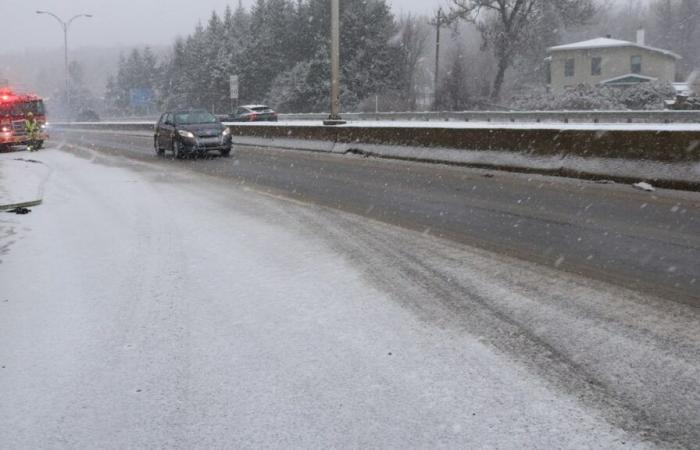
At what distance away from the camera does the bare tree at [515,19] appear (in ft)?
174

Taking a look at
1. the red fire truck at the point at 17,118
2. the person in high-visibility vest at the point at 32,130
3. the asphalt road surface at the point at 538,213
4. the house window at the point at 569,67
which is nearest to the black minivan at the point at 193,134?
the asphalt road surface at the point at 538,213

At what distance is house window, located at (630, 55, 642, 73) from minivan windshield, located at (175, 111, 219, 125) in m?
47.8

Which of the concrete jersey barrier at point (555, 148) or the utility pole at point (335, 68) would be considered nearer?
the concrete jersey barrier at point (555, 148)

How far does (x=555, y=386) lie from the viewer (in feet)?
11.1

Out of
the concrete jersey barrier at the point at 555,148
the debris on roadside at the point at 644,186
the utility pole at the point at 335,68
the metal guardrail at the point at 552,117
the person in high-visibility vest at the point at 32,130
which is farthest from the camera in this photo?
the person in high-visibility vest at the point at 32,130

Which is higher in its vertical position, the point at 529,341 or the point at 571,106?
the point at 571,106

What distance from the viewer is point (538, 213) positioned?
8.80m

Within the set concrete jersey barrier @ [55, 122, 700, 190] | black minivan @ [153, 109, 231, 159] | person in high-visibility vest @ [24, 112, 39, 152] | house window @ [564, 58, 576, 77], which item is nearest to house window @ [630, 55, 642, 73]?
house window @ [564, 58, 576, 77]

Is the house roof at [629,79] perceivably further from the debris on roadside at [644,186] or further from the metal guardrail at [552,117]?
the debris on roadside at [644,186]

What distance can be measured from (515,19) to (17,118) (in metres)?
42.2

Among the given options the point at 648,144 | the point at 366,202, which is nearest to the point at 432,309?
the point at 366,202

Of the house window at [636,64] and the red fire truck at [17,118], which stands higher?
the house window at [636,64]

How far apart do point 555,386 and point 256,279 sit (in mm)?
3006

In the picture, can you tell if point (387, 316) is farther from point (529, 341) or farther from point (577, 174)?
point (577, 174)
